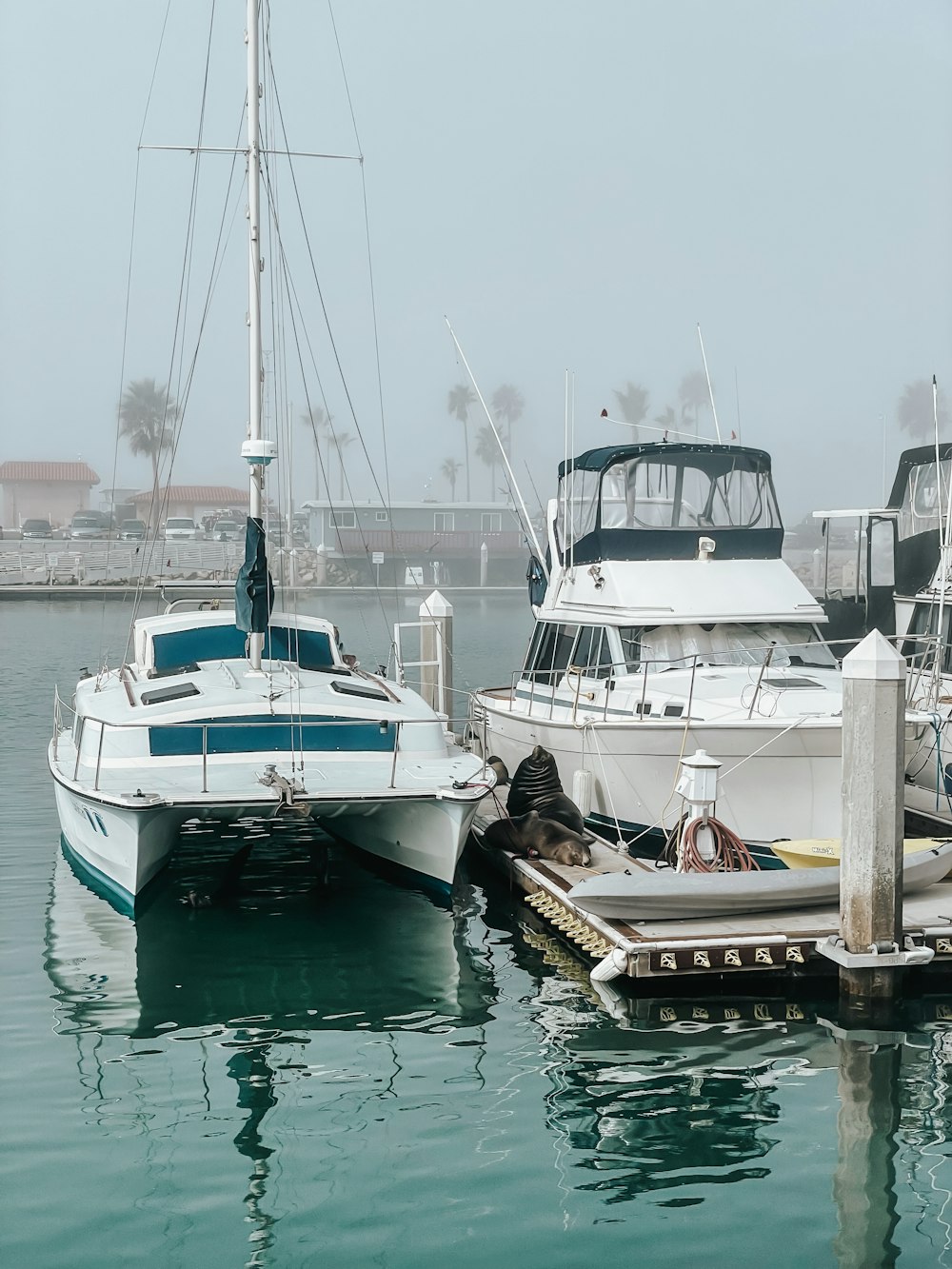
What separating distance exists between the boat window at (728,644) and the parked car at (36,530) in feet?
315

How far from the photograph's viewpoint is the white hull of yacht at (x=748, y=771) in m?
13.9

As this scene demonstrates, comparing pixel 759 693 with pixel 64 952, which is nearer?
pixel 64 952

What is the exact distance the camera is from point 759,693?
1477 cm

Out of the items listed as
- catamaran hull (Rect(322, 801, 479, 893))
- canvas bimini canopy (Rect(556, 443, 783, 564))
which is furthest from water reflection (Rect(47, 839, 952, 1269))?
canvas bimini canopy (Rect(556, 443, 783, 564))

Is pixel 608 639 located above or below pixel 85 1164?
above

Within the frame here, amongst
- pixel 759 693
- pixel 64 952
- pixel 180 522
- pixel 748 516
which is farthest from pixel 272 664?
pixel 180 522

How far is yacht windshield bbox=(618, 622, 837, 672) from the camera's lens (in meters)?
16.3

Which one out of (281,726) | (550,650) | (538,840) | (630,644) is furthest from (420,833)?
(550,650)

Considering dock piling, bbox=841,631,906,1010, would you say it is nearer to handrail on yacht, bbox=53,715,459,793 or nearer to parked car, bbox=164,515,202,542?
handrail on yacht, bbox=53,715,459,793

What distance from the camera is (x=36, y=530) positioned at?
10869cm

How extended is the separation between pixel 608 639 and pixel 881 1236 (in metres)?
9.93

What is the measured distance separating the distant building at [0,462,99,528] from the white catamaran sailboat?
132381 millimetres

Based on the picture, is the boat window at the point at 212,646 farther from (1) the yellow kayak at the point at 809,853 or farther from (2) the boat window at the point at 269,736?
(1) the yellow kayak at the point at 809,853

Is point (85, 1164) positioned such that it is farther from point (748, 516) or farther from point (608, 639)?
point (748, 516)
